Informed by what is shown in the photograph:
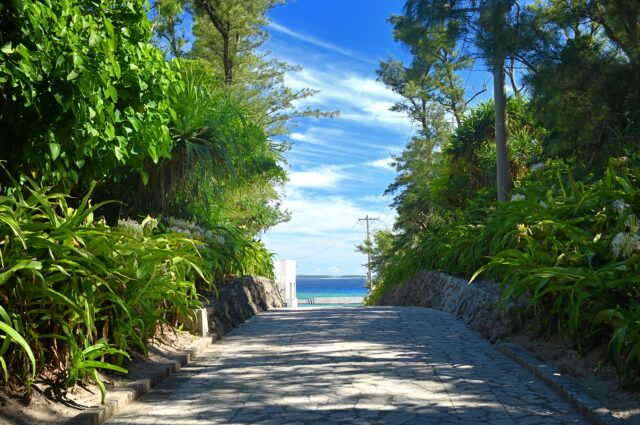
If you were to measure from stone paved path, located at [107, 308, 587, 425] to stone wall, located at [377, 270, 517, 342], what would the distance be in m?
0.30

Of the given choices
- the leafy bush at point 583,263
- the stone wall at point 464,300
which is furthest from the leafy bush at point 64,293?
the stone wall at point 464,300

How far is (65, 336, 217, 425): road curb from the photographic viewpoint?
4.59 meters

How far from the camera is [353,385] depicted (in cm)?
564

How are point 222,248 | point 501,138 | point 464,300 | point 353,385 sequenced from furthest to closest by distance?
point 501,138 < point 222,248 < point 464,300 < point 353,385

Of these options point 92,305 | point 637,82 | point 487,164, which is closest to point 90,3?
point 92,305

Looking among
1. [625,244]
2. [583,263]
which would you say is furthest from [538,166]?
[625,244]

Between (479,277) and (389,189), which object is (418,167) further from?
(479,277)

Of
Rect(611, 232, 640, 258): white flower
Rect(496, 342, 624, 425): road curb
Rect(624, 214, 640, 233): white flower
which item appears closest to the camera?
Rect(496, 342, 624, 425): road curb

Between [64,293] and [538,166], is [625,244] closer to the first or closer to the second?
[64,293]

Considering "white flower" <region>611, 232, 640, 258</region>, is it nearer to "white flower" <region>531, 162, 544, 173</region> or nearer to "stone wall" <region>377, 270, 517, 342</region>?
"stone wall" <region>377, 270, 517, 342</region>

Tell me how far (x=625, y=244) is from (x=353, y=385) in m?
2.86

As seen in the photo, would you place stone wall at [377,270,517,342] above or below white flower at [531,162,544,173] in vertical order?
below

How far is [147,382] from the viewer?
5.68 metres

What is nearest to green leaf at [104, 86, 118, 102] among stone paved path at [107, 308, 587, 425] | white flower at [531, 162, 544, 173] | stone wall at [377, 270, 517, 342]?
stone paved path at [107, 308, 587, 425]
